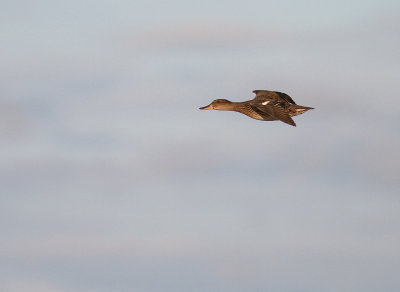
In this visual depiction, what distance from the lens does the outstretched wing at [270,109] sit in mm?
59197

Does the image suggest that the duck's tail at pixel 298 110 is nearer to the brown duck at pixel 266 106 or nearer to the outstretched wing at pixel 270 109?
the brown duck at pixel 266 106

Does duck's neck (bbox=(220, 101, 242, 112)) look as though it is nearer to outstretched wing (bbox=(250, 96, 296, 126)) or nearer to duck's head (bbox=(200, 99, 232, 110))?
duck's head (bbox=(200, 99, 232, 110))

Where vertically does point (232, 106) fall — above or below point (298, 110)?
above

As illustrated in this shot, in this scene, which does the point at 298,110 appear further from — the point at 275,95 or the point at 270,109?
the point at 275,95

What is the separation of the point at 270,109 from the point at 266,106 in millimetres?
1557

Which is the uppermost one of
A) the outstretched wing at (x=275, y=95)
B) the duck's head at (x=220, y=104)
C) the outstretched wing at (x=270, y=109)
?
the outstretched wing at (x=275, y=95)

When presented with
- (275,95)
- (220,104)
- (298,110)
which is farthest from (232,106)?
(298,110)

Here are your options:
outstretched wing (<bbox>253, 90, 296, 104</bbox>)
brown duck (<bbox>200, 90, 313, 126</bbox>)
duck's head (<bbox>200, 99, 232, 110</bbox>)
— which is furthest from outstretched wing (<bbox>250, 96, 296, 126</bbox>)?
duck's head (<bbox>200, 99, 232, 110</bbox>)

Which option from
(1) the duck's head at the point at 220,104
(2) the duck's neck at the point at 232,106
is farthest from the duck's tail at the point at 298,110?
(1) the duck's head at the point at 220,104

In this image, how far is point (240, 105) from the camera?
65.1 meters

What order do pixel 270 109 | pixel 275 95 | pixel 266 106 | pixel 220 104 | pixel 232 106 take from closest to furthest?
pixel 270 109 < pixel 266 106 < pixel 232 106 < pixel 220 104 < pixel 275 95

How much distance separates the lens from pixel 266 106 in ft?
208

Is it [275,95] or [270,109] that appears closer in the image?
[270,109]

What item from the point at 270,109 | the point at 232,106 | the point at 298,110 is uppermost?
the point at 232,106
